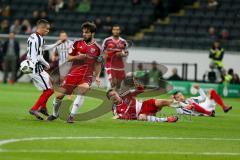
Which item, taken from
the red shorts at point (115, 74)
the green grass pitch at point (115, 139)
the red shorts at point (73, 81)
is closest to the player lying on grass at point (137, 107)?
the green grass pitch at point (115, 139)

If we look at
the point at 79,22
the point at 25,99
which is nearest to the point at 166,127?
the point at 25,99

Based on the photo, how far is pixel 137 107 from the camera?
1873 cm

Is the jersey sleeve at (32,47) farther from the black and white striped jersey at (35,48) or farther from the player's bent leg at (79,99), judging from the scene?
the player's bent leg at (79,99)

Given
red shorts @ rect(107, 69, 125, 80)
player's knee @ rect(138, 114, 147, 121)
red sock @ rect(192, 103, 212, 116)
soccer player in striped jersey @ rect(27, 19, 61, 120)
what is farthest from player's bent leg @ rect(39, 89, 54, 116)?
red shorts @ rect(107, 69, 125, 80)

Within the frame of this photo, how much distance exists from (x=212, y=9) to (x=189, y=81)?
494cm

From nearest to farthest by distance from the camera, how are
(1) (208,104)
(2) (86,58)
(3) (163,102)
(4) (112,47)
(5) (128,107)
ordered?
(2) (86,58), (3) (163,102), (5) (128,107), (1) (208,104), (4) (112,47)

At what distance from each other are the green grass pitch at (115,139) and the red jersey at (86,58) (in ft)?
3.64

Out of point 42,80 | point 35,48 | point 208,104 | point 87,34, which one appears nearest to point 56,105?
point 42,80

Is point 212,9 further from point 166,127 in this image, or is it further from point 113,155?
point 113,155

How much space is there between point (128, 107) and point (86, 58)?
66.9 inches

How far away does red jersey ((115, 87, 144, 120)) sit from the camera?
18.8m

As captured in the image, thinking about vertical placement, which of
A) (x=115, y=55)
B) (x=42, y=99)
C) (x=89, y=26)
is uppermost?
(x=89, y=26)

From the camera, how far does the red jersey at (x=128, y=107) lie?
18.8 metres

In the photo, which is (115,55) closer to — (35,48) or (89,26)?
(35,48)
